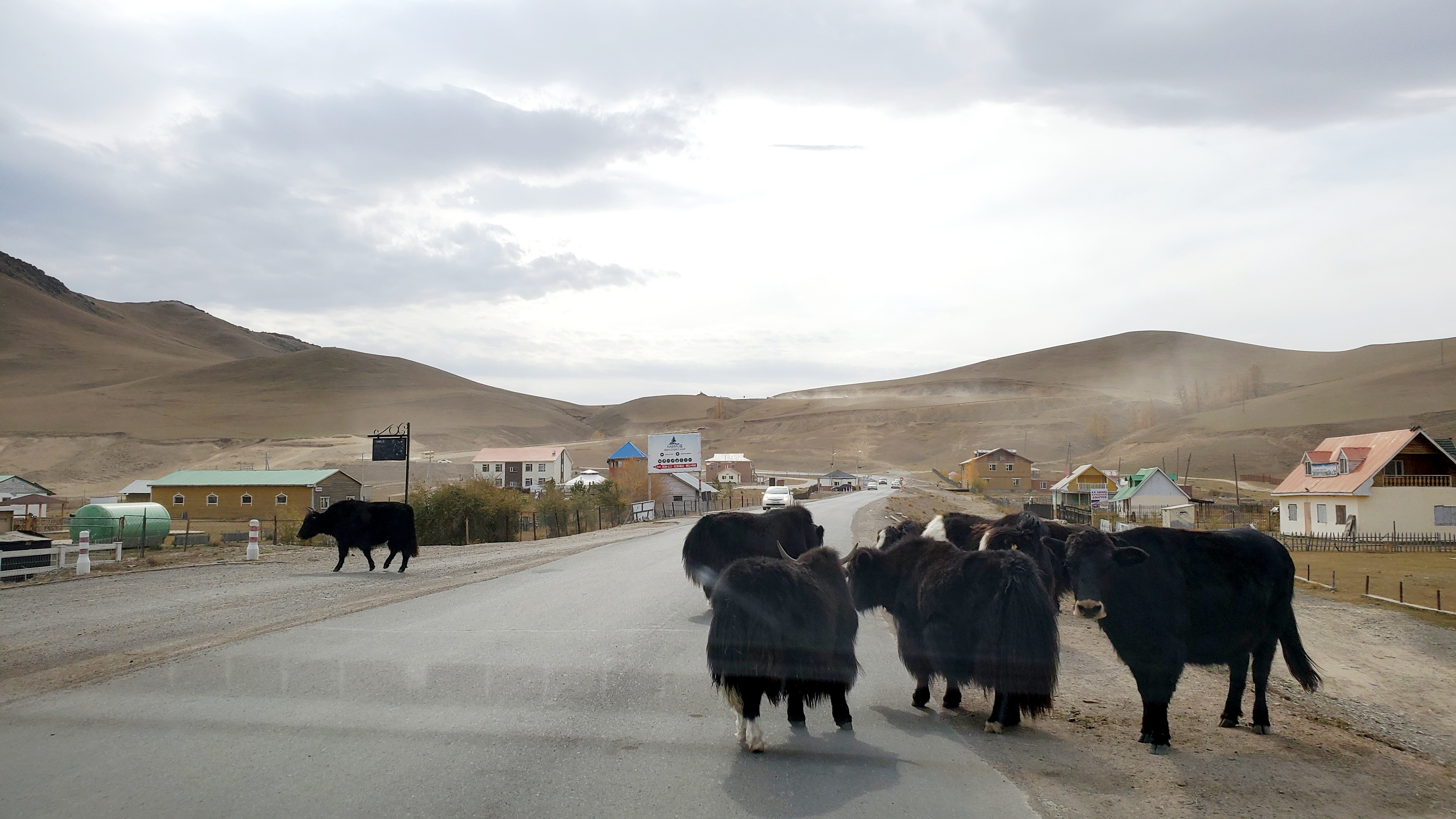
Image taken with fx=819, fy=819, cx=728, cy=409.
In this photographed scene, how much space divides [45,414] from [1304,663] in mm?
178390

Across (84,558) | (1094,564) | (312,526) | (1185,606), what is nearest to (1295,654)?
(1185,606)

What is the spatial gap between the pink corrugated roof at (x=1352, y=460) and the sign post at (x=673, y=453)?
36.8 m

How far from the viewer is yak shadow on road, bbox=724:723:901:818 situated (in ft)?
15.7

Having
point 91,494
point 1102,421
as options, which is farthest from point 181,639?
point 1102,421

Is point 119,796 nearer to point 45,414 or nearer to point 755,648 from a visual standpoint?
point 755,648

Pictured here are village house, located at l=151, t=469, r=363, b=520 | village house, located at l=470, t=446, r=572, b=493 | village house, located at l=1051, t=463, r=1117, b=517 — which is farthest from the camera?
village house, located at l=470, t=446, r=572, b=493

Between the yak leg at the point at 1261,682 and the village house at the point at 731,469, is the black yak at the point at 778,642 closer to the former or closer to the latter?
the yak leg at the point at 1261,682

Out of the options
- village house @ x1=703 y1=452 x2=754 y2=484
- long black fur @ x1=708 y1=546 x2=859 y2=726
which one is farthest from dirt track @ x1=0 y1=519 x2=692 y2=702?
village house @ x1=703 y1=452 x2=754 y2=484

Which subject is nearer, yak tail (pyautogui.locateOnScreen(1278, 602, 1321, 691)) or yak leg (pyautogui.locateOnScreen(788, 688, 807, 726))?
yak leg (pyautogui.locateOnScreen(788, 688, 807, 726))

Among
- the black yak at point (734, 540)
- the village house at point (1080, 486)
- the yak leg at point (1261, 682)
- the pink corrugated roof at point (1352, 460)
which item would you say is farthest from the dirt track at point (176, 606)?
the village house at point (1080, 486)

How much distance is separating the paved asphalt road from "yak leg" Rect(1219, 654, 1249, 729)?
2.08 m

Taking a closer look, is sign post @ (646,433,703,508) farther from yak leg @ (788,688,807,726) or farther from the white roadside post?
yak leg @ (788,688,807,726)

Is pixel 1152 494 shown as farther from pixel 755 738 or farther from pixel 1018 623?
pixel 755 738

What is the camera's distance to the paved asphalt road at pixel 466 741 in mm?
4809
